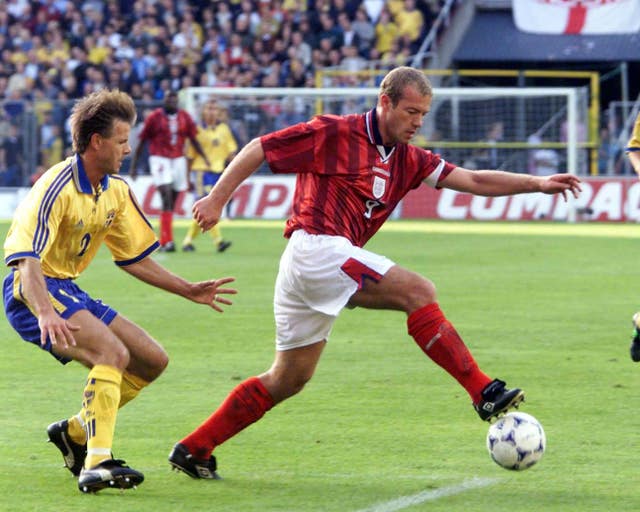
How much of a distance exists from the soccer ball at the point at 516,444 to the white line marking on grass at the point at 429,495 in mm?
139

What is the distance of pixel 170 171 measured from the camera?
19.9 metres

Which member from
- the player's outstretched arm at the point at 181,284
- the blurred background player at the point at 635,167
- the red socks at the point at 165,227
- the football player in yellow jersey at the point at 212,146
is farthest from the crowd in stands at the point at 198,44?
the player's outstretched arm at the point at 181,284

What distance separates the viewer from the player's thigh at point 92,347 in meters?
6.05

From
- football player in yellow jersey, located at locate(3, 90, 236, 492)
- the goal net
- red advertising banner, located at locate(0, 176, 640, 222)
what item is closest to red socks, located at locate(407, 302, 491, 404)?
football player in yellow jersey, located at locate(3, 90, 236, 492)

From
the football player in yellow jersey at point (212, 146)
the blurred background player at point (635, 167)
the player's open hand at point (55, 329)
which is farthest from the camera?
the football player in yellow jersey at point (212, 146)

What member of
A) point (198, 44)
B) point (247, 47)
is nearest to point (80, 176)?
point (247, 47)

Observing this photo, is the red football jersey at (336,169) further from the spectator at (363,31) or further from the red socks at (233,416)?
the spectator at (363,31)

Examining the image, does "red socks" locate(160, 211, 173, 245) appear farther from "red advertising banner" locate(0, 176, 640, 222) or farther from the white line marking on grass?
the white line marking on grass

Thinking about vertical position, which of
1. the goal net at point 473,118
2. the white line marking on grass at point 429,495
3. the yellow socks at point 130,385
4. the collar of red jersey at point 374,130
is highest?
the collar of red jersey at point 374,130

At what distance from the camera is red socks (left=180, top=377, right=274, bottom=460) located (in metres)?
6.39

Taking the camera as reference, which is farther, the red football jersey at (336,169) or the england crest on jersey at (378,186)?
the england crest on jersey at (378,186)

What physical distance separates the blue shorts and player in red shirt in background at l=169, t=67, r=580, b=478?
2.06 feet

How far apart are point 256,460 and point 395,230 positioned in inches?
659

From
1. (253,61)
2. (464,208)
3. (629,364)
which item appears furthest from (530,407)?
(253,61)
